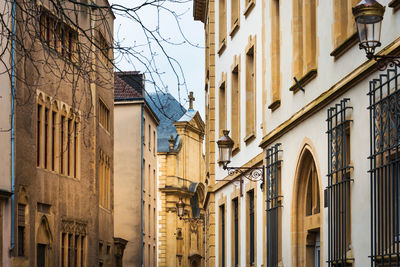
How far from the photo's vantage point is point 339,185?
38.9 ft

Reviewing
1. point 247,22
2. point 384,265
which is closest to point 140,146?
point 247,22

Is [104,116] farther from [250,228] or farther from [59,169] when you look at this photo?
[250,228]

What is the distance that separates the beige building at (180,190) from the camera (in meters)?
69.5

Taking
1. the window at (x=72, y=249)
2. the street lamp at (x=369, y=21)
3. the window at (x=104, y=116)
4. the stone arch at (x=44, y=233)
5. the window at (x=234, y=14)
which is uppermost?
the window at (x=234, y=14)

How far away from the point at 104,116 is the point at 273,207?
24.0 metres

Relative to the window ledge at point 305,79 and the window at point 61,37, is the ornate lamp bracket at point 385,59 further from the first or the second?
the window ledge at point 305,79

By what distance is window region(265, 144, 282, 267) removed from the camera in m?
16.1

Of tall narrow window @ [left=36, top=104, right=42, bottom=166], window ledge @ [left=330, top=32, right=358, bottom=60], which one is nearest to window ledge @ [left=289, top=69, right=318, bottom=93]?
window ledge @ [left=330, top=32, right=358, bottom=60]

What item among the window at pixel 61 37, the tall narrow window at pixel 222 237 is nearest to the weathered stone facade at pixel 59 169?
the tall narrow window at pixel 222 237

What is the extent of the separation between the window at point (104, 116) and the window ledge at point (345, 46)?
26429 mm

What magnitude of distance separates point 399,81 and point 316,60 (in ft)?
13.8

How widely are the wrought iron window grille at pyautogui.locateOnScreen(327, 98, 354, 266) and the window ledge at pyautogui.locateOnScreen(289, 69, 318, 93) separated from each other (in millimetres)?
1329

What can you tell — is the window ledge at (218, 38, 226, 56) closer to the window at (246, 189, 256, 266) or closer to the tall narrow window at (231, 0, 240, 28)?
the tall narrow window at (231, 0, 240, 28)

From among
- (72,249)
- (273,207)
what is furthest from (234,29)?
(72,249)
